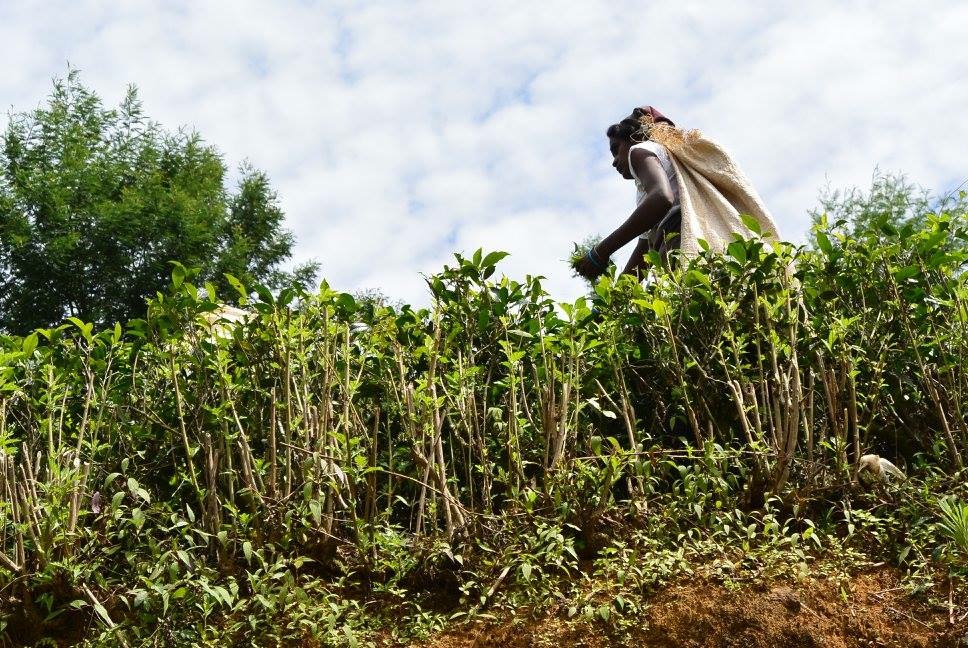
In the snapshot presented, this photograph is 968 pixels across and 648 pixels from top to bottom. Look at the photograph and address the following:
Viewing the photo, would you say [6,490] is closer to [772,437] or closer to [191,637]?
[191,637]

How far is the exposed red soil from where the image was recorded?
2480 mm

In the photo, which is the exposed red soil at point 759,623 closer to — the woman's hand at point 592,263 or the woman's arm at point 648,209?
the woman's hand at point 592,263

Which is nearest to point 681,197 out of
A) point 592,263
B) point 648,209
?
point 648,209

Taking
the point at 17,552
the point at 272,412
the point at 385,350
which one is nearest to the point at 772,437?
the point at 385,350

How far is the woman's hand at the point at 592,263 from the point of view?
5145 mm

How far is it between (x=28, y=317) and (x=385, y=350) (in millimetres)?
24602

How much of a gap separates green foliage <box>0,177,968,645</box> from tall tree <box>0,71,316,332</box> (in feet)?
75.0

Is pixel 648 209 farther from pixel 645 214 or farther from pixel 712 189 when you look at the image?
pixel 712 189

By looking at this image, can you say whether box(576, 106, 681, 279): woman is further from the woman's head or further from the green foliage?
the green foliage

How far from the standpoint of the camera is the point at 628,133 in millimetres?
5926

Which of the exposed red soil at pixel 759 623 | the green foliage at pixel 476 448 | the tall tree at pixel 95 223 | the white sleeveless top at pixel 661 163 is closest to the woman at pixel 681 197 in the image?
the white sleeveless top at pixel 661 163

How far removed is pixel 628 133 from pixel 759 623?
3976mm

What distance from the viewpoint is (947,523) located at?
2.68 metres

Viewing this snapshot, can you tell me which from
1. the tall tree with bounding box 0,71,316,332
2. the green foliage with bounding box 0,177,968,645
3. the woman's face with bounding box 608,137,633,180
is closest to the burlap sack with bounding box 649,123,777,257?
the woman's face with bounding box 608,137,633,180
